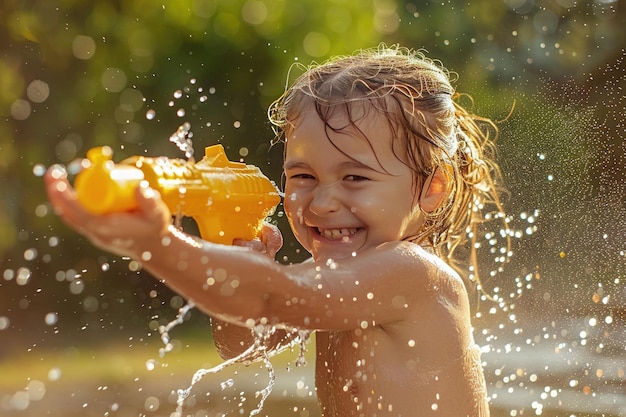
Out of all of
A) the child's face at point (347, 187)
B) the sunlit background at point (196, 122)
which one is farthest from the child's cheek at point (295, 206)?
the sunlit background at point (196, 122)

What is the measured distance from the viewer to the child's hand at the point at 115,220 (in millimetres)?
1805

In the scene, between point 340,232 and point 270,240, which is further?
point 270,240

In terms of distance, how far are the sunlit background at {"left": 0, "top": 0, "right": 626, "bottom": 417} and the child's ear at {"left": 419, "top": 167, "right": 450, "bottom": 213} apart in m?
2.61

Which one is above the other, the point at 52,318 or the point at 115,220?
the point at 115,220

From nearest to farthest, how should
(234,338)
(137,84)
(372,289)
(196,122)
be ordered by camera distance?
(372,289) → (234,338) → (196,122) → (137,84)

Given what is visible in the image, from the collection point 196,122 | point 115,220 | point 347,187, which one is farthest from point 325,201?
point 196,122

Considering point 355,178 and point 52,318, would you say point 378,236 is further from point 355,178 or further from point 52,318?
point 52,318

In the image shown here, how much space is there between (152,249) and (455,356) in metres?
1.28

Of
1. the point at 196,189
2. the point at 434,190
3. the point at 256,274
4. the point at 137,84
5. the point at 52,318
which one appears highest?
the point at 137,84

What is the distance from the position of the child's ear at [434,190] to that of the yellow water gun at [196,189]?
0.51 metres

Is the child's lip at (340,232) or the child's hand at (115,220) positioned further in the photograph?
the child's lip at (340,232)

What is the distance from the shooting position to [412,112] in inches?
119

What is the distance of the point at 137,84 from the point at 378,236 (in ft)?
24.3

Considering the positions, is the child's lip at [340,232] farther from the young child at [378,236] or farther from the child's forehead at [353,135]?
the child's forehead at [353,135]
